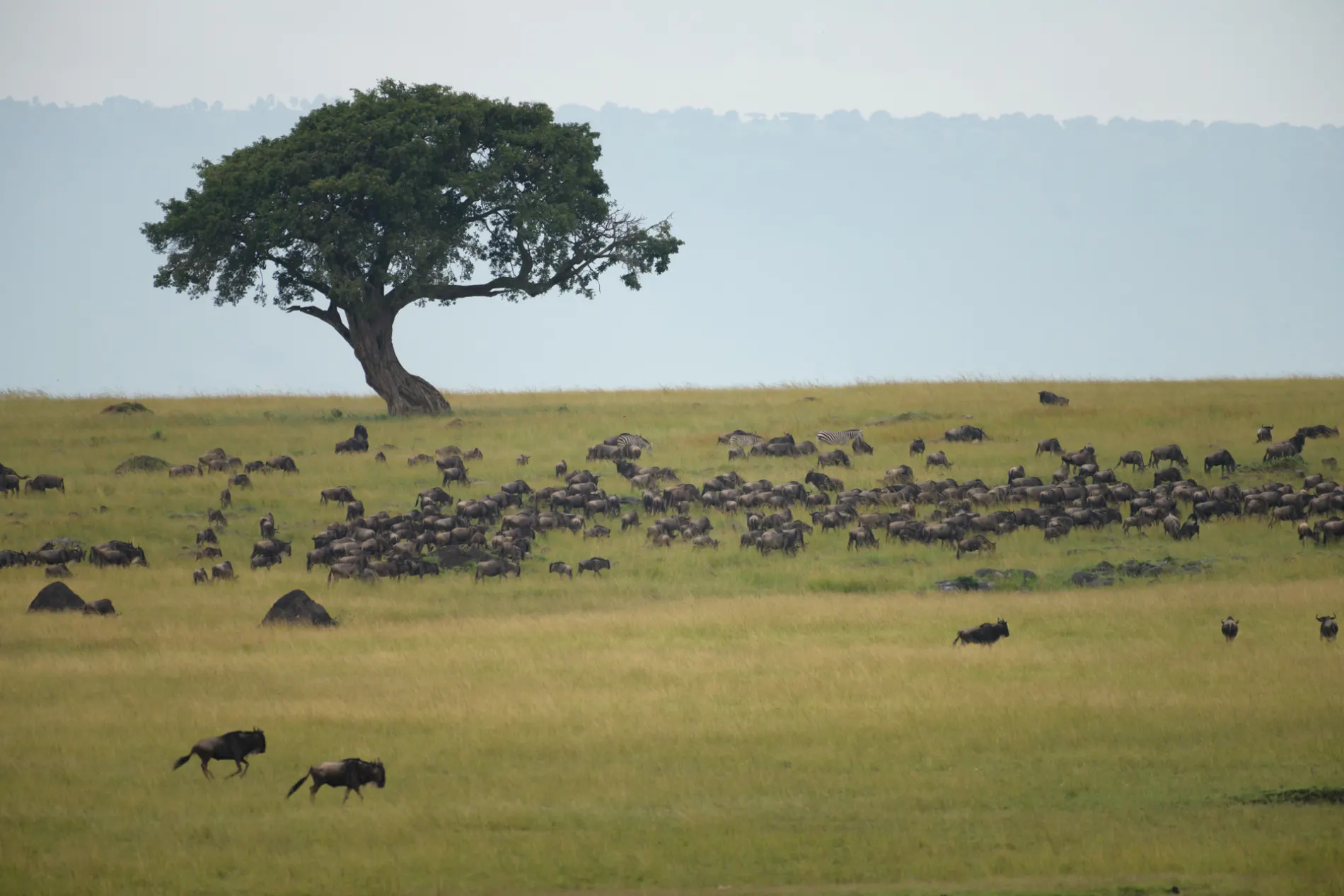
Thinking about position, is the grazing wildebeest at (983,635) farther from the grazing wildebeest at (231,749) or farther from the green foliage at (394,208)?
the green foliage at (394,208)

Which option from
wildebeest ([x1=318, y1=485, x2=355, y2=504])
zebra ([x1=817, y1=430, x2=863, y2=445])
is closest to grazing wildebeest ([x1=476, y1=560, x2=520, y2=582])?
wildebeest ([x1=318, y1=485, x2=355, y2=504])

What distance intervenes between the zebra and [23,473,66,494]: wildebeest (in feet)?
71.4

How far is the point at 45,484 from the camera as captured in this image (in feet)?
141

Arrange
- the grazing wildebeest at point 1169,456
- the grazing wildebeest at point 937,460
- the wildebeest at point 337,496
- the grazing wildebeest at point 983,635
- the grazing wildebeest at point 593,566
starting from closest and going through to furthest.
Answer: the grazing wildebeest at point 983,635, the grazing wildebeest at point 593,566, the wildebeest at point 337,496, the grazing wildebeest at point 1169,456, the grazing wildebeest at point 937,460

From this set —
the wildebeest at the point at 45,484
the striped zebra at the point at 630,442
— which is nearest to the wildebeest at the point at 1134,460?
the striped zebra at the point at 630,442

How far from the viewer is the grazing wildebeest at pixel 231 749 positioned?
18562 millimetres

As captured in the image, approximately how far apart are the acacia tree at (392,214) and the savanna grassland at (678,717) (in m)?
17.5

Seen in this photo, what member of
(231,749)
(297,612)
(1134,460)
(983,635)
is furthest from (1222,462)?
(231,749)

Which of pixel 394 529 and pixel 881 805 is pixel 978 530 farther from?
pixel 881 805

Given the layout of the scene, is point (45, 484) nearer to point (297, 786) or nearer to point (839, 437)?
point (839, 437)

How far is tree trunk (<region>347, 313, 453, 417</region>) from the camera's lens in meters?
61.1

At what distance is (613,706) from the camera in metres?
22.4

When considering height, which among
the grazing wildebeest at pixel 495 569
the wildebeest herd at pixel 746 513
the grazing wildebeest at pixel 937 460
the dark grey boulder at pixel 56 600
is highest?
the grazing wildebeest at pixel 937 460

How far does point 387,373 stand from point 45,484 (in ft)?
65.0
